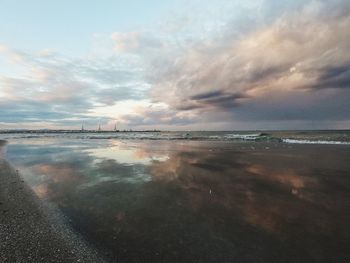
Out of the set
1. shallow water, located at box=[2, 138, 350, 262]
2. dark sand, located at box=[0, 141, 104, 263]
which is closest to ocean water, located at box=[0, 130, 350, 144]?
shallow water, located at box=[2, 138, 350, 262]

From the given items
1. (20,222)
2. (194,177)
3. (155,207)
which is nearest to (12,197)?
(20,222)

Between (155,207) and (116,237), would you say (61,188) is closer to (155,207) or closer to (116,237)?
(155,207)

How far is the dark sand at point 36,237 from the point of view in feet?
16.3

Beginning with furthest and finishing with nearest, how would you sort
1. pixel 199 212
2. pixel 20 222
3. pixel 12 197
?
pixel 12 197 < pixel 199 212 < pixel 20 222

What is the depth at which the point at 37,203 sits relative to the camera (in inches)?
338

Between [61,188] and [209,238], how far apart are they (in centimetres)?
810

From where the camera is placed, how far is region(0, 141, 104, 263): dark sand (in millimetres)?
4973

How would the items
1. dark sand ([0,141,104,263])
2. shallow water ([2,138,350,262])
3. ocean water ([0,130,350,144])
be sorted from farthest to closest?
ocean water ([0,130,350,144]) → shallow water ([2,138,350,262]) → dark sand ([0,141,104,263])

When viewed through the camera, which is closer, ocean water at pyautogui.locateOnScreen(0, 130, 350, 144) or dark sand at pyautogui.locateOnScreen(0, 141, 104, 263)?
dark sand at pyautogui.locateOnScreen(0, 141, 104, 263)

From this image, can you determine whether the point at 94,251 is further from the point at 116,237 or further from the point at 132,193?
the point at 132,193

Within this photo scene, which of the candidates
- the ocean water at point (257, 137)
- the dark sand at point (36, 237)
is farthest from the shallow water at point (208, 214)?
the ocean water at point (257, 137)

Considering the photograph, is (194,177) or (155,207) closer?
(155,207)

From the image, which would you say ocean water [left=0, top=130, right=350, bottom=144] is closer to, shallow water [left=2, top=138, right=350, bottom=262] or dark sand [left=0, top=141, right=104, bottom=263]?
shallow water [left=2, top=138, right=350, bottom=262]

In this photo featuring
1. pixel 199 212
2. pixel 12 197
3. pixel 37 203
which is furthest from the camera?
pixel 12 197
